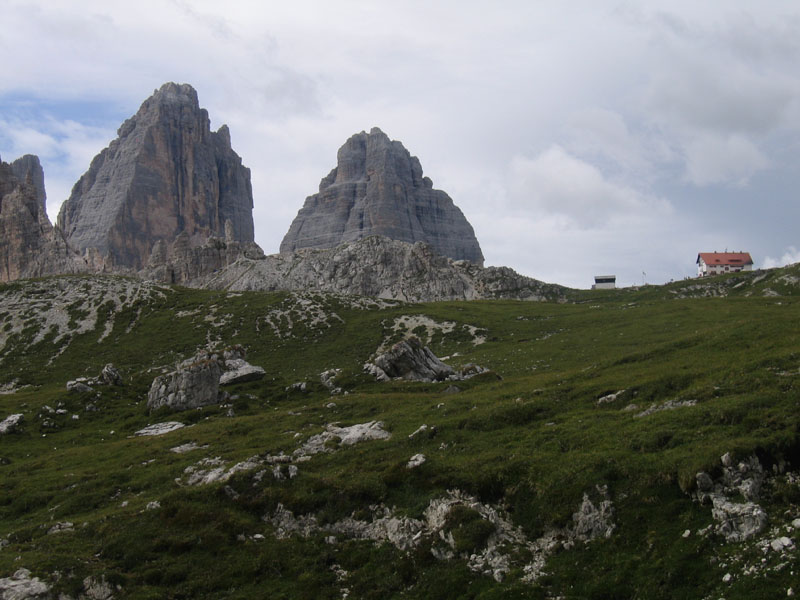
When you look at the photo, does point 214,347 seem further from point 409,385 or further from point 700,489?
point 700,489

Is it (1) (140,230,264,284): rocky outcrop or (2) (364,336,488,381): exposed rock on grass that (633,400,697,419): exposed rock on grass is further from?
(1) (140,230,264,284): rocky outcrop

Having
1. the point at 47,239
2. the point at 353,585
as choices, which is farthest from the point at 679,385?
the point at 47,239

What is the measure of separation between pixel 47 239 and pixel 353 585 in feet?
691

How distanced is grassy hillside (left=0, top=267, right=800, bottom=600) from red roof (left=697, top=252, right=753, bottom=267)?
163m

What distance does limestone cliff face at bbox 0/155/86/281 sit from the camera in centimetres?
18875

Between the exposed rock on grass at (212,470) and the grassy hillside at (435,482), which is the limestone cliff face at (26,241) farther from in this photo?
the exposed rock on grass at (212,470)

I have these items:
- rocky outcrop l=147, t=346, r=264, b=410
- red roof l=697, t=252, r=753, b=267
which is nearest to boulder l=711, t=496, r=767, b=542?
rocky outcrop l=147, t=346, r=264, b=410

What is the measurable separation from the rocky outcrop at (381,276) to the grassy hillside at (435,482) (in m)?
118

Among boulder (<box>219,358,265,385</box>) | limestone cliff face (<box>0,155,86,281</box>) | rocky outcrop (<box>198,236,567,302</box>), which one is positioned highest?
limestone cliff face (<box>0,155,86,281</box>)

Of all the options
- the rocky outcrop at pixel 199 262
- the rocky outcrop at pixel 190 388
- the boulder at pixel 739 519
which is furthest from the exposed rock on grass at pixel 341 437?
the rocky outcrop at pixel 199 262

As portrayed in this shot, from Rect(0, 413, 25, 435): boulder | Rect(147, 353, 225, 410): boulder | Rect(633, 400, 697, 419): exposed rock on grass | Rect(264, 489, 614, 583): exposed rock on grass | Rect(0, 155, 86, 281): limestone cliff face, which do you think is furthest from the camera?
Rect(0, 155, 86, 281): limestone cliff face

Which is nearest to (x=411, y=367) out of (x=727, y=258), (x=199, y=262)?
(x=199, y=262)

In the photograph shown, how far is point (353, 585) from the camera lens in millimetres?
18938

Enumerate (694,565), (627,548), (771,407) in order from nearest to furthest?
(694,565) → (627,548) → (771,407)
